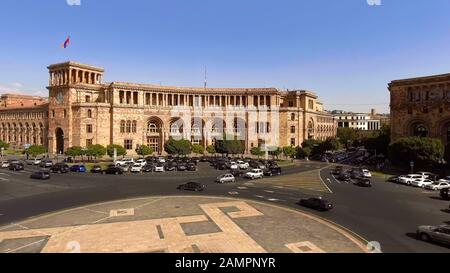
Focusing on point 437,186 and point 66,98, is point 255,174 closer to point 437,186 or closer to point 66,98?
point 437,186

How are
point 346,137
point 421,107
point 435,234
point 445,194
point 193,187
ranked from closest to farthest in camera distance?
point 435,234 < point 445,194 < point 193,187 < point 421,107 < point 346,137

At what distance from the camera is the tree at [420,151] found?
186 ft

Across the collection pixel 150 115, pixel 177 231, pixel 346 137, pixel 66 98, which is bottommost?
pixel 177 231

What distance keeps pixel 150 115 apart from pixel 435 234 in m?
81.0

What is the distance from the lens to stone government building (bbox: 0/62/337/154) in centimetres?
8931

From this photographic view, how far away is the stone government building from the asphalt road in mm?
35753

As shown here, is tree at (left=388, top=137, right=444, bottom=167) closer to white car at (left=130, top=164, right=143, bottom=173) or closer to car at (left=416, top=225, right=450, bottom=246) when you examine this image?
car at (left=416, top=225, right=450, bottom=246)

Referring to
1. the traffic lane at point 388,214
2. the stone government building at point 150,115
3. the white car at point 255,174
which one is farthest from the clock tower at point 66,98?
the traffic lane at point 388,214

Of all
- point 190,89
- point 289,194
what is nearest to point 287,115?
point 190,89

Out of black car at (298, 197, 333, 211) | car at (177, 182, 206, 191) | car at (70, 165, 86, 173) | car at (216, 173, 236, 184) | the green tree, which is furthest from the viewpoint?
the green tree

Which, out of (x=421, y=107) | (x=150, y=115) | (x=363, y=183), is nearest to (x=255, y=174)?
(x=363, y=183)

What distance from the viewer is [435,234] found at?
2267cm

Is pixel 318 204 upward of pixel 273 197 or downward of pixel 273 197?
upward

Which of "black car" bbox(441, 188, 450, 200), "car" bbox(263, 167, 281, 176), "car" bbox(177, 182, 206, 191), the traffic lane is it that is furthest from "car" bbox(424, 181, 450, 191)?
"car" bbox(177, 182, 206, 191)
